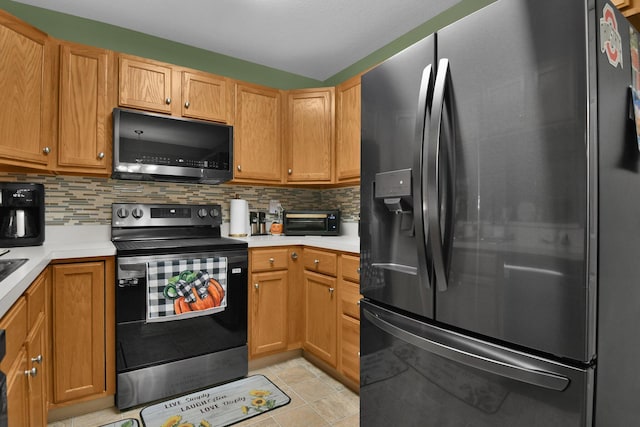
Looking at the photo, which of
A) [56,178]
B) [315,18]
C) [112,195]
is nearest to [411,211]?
[315,18]

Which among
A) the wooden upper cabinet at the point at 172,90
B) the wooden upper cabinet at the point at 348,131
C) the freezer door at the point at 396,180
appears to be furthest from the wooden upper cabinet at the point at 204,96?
the freezer door at the point at 396,180

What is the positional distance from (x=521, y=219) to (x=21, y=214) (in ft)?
7.93

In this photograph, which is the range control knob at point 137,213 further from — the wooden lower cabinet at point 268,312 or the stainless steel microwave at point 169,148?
the wooden lower cabinet at point 268,312

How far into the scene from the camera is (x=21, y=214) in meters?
1.96

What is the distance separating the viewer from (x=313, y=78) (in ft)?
11.5

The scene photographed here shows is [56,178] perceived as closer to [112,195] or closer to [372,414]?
[112,195]

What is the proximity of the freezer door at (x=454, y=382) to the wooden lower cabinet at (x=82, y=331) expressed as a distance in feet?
4.75

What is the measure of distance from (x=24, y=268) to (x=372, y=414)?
146cm

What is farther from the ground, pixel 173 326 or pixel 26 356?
pixel 26 356

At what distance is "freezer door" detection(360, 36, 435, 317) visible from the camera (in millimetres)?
1150

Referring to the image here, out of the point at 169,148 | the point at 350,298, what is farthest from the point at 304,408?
the point at 169,148

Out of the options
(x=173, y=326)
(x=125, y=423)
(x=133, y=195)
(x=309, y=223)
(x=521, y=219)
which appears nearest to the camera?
(x=521, y=219)

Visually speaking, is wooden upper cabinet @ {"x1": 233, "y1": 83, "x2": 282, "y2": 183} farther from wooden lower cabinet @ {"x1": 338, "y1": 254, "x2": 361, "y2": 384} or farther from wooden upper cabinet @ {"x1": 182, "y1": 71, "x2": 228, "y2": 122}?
wooden lower cabinet @ {"x1": 338, "y1": 254, "x2": 361, "y2": 384}

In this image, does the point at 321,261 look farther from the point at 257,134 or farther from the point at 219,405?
the point at 257,134
